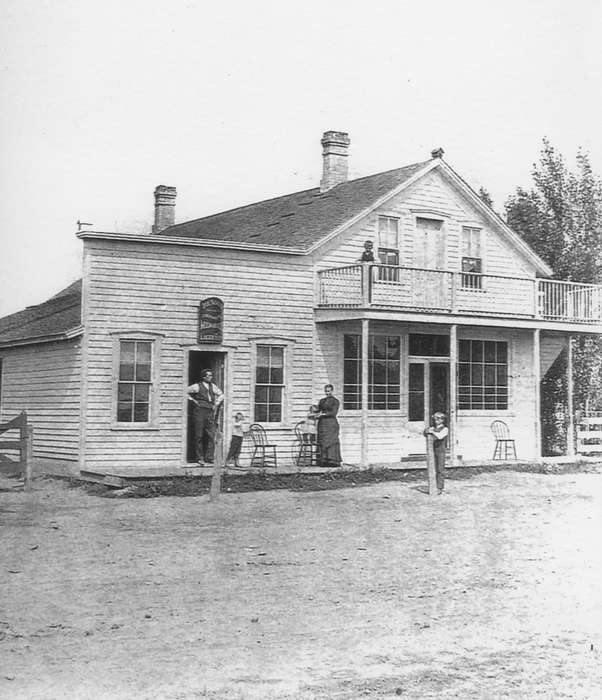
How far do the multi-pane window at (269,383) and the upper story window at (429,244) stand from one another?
4.20m

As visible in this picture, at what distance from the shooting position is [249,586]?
8891 mm

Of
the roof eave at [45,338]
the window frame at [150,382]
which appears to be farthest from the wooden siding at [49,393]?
the window frame at [150,382]

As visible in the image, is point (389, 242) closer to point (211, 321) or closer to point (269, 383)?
point (269, 383)

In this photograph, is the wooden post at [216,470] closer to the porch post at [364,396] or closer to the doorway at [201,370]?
the doorway at [201,370]

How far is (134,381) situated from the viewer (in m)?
18.3

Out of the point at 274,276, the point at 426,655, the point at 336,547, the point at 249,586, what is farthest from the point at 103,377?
the point at 426,655

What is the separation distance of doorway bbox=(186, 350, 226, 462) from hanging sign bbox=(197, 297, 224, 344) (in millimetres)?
356

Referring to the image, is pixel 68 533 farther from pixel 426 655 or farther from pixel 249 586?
pixel 426 655

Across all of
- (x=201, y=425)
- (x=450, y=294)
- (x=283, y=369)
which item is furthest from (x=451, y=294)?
(x=201, y=425)

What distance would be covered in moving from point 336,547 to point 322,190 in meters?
15.6

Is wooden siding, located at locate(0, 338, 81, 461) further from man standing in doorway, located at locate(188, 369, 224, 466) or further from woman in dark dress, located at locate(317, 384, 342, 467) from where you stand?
woman in dark dress, located at locate(317, 384, 342, 467)

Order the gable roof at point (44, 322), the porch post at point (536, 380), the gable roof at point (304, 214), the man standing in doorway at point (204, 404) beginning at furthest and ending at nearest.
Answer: the porch post at point (536, 380) → the gable roof at point (304, 214) → the gable roof at point (44, 322) → the man standing in doorway at point (204, 404)

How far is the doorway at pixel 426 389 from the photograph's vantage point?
2175 centimetres

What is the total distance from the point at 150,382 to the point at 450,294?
689 centimetres
